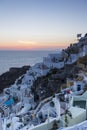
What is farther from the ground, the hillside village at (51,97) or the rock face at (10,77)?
the hillside village at (51,97)

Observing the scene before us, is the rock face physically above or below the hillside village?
below

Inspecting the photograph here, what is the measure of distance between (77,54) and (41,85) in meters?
12.6

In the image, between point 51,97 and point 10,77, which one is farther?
point 10,77

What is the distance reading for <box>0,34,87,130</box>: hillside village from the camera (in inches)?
597

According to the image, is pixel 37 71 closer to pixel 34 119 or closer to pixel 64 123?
pixel 34 119

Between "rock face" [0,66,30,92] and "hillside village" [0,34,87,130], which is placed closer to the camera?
"hillside village" [0,34,87,130]

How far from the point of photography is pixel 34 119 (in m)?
21.0

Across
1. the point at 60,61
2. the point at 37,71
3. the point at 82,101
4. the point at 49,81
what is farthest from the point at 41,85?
the point at 82,101

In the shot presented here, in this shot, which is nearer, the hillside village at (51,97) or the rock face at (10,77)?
the hillside village at (51,97)

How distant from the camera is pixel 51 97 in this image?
25469mm

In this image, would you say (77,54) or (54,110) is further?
(77,54)

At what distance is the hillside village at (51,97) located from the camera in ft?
49.8

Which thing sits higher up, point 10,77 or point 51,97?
point 51,97

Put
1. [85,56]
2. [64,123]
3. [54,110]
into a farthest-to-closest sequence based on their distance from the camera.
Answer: [85,56] → [54,110] → [64,123]
